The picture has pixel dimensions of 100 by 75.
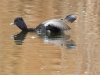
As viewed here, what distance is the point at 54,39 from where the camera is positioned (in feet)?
28.7

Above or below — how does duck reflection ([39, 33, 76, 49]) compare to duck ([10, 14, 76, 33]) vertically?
below

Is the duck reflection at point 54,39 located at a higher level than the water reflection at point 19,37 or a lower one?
lower

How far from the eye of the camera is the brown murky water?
6656 millimetres

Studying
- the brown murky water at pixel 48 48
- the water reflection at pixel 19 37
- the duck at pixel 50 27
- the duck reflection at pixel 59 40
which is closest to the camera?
the brown murky water at pixel 48 48

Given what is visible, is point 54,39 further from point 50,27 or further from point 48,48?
point 48,48

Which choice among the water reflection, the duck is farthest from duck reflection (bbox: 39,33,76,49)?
the water reflection

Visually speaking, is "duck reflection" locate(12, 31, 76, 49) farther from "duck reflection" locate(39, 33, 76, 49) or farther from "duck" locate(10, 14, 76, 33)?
"duck" locate(10, 14, 76, 33)

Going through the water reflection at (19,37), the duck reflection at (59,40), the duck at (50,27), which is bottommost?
the duck reflection at (59,40)

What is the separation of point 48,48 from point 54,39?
862 mm

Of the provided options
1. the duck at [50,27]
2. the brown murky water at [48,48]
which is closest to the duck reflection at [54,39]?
the brown murky water at [48,48]

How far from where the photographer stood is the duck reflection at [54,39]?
8.27 m

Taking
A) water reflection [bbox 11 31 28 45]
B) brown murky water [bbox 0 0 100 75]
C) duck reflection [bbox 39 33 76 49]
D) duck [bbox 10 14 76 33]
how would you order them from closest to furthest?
1. brown murky water [bbox 0 0 100 75]
2. duck reflection [bbox 39 33 76 49]
3. water reflection [bbox 11 31 28 45]
4. duck [bbox 10 14 76 33]

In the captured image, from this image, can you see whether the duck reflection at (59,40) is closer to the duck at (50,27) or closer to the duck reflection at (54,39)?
the duck reflection at (54,39)

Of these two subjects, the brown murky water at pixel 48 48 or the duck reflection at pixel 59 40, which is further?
the duck reflection at pixel 59 40
